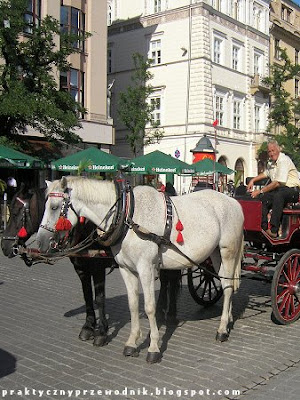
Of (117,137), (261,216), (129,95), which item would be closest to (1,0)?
(129,95)

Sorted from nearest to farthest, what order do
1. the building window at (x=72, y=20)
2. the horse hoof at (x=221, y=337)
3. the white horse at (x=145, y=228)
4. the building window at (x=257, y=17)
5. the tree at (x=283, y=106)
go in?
the white horse at (x=145, y=228)
the horse hoof at (x=221, y=337)
the building window at (x=72, y=20)
the tree at (x=283, y=106)
the building window at (x=257, y=17)

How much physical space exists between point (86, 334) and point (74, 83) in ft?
75.6

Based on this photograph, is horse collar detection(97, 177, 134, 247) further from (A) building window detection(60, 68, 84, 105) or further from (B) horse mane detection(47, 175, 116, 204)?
(A) building window detection(60, 68, 84, 105)

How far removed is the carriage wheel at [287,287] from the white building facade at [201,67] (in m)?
27.0

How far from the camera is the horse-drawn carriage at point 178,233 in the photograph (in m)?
4.79

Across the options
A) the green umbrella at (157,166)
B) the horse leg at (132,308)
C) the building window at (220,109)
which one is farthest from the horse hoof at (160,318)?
the building window at (220,109)

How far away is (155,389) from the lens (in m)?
4.17

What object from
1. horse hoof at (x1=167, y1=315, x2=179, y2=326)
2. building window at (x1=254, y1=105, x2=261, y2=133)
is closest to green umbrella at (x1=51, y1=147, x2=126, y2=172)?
horse hoof at (x1=167, y1=315, x2=179, y2=326)

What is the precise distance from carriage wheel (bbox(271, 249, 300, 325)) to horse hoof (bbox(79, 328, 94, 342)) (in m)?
2.18

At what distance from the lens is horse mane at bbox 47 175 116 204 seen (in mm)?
4793

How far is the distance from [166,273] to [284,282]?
5.00 ft

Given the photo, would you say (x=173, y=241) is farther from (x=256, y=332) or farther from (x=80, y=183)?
(x=256, y=332)

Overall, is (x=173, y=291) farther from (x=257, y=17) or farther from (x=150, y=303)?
(x=257, y=17)

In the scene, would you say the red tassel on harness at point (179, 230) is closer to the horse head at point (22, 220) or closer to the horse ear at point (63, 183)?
the horse ear at point (63, 183)
